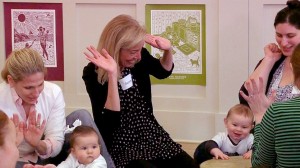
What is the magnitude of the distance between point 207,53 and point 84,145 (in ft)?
5.68

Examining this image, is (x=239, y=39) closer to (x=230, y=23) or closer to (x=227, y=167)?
(x=230, y=23)

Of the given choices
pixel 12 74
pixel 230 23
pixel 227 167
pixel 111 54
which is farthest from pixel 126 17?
pixel 230 23

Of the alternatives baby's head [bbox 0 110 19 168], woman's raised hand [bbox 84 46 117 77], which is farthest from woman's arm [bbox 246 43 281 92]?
baby's head [bbox 0 110 19 168]

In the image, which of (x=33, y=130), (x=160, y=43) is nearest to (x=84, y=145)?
(x=33, y=130)

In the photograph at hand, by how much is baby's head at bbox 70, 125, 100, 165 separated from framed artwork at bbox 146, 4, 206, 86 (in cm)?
163

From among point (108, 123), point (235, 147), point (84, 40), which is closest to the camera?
point (108, 123)

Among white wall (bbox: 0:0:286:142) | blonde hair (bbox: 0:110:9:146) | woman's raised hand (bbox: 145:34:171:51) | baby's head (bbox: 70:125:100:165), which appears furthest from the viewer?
white wall (bbox: 0:0:286:142)

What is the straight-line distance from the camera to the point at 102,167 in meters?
3.04

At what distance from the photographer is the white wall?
14.4 feet

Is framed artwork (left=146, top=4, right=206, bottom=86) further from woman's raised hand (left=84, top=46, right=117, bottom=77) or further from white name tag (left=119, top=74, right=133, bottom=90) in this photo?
woman's raised hand (left=84, top=46, right=117, bottom=77)

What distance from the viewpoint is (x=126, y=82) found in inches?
132

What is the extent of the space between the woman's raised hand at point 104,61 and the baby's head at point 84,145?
311 millimetres

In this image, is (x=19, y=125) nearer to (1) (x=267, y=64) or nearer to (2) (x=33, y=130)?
(2) (x=33, y=130)

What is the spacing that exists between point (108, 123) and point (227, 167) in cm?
66
